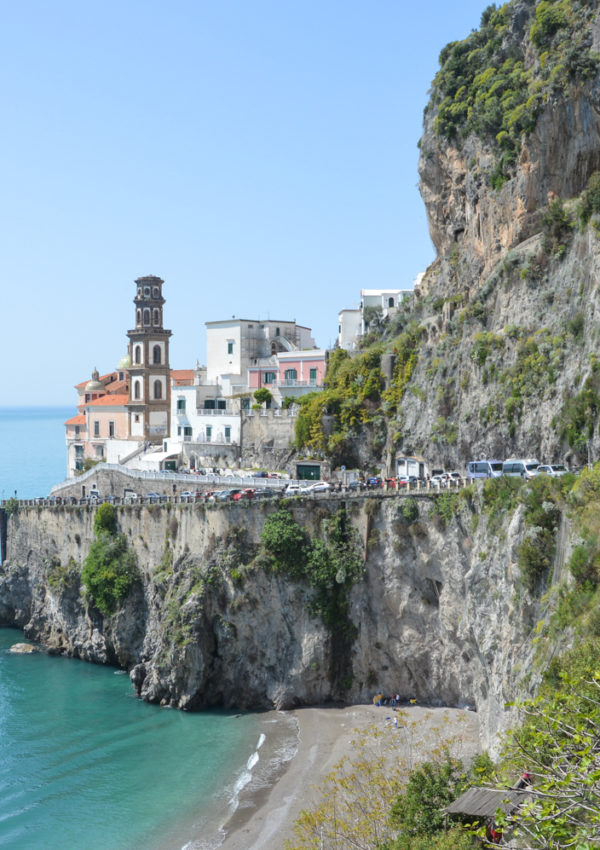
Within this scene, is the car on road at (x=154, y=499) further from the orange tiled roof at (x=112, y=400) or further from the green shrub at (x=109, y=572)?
the orange tiled roof at (x=112, y=400)

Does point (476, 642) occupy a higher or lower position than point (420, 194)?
lower

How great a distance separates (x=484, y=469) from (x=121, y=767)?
22.8 m

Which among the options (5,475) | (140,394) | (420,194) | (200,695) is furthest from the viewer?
(5,475)

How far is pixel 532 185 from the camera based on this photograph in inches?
1966

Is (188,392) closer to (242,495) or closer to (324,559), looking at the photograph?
(242,495)

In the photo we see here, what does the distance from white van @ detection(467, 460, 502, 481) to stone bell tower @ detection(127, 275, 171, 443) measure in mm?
43643

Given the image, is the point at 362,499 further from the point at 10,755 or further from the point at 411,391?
the point at 10,755

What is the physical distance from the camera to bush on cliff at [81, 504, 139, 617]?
58.1 meters

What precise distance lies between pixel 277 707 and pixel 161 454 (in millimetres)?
33692

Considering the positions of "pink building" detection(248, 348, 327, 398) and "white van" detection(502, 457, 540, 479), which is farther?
"pink building" detection(248, 348, 327, 398)

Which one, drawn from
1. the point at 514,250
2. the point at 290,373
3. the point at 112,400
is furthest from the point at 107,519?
the point at 514,250

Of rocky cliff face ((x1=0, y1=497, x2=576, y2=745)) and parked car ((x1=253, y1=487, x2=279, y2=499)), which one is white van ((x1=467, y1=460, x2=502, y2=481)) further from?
parked car ((x1=253, y1=487, x2=279, y2=499))

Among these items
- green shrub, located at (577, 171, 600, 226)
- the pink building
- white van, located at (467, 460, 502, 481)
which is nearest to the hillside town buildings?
the pink building

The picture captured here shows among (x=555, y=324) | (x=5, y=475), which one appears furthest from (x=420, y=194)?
(x=5, y=475)
